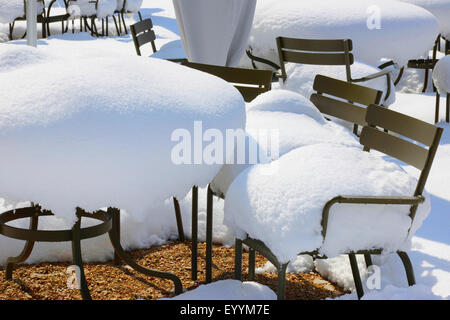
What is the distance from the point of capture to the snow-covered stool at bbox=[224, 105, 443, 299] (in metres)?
2.05

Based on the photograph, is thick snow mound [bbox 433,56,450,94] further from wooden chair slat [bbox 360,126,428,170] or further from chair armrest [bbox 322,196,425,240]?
chair armrest [bbox 322,196,425,240]

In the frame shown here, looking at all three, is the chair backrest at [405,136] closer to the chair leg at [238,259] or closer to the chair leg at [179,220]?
the chair leg at [238,259]

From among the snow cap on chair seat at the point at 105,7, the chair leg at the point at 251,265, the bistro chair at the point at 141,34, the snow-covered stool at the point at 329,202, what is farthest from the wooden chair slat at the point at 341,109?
the snow cap on chair seat at the point at 105,7

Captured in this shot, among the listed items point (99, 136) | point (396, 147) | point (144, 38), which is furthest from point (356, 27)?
point (99, 136)

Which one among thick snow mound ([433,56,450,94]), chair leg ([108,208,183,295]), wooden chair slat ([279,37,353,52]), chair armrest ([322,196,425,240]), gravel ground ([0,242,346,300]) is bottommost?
gravel ground ([0,242,346,300])

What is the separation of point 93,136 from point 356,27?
14.4 ft

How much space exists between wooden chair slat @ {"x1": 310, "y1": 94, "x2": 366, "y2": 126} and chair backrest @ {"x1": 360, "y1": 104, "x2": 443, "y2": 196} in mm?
340

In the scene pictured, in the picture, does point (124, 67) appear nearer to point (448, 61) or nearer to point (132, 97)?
point (132, 97)

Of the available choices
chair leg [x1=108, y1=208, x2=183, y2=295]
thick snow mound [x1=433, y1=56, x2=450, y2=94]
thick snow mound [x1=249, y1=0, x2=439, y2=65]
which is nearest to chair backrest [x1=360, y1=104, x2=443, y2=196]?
chair leg [x1=108, y1=208, x2=183, y2=295]

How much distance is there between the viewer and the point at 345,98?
123 inches

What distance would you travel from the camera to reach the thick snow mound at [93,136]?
1874 mm
